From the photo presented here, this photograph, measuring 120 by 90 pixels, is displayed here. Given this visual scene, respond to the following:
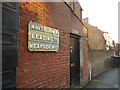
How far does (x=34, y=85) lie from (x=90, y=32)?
41.8 ft

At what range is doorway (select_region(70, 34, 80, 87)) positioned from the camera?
4.55 meters

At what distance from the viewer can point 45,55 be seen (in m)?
2.77

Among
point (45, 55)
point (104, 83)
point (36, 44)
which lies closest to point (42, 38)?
point (36, 44)

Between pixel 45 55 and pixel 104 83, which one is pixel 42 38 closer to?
pixel 45 55

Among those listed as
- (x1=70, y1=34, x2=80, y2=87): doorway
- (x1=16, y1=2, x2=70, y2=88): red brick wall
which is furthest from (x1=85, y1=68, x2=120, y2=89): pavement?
(x1=16, y1=2, x2=70, y2=88): red brick wall

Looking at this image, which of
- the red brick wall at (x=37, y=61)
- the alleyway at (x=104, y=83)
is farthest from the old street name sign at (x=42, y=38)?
the alleyway at (x=104, y=83)

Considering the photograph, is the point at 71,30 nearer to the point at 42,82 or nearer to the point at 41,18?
the point at 41,18

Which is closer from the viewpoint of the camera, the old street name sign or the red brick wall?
the red brick wall

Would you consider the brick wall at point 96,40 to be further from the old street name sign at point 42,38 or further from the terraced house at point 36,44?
the old street name sign at point 42,38

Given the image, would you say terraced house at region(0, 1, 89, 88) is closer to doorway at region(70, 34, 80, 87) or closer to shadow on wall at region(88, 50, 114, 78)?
doorway at region(70, 34, 80, 87)

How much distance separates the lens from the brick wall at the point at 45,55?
2168 mm

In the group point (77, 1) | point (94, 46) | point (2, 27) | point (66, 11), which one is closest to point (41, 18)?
point (2, 27)

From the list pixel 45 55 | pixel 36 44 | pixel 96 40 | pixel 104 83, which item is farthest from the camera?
pixel 96 40

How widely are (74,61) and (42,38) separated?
2748mm
